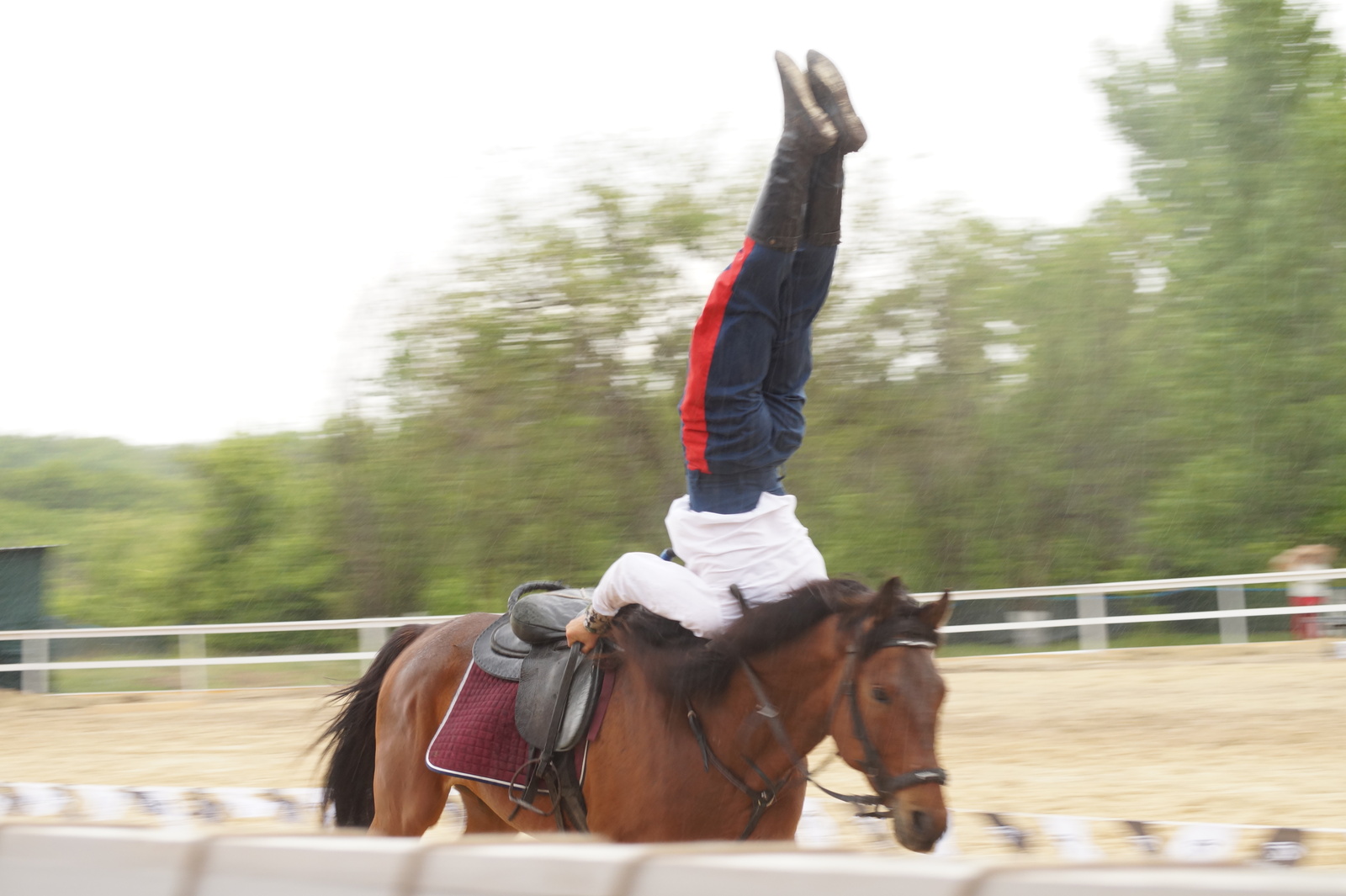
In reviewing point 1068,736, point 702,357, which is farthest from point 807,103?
point 1068,736

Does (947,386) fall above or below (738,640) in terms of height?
above

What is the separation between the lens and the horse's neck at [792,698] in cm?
323

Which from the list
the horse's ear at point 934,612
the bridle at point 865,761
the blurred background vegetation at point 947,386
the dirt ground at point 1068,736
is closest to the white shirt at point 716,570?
A: the bridle at point 865,761

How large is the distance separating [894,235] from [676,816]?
629 inches

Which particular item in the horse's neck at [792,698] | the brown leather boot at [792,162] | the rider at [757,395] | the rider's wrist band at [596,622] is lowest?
the horse's neck at [792,698]

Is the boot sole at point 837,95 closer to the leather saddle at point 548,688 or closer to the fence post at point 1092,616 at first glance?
the leather saddle at point 548,688

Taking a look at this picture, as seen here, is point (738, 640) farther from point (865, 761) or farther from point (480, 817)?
point (480, 817)

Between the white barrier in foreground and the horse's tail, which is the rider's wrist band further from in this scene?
the white barrier in foreground

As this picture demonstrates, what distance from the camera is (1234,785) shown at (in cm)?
641

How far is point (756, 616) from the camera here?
3.32 m

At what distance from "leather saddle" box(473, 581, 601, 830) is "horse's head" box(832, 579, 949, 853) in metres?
0.90

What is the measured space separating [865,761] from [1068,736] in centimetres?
644

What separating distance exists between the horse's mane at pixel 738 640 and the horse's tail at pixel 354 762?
1640 millimetres

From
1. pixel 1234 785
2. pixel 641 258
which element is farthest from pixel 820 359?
pixel 1234 785
